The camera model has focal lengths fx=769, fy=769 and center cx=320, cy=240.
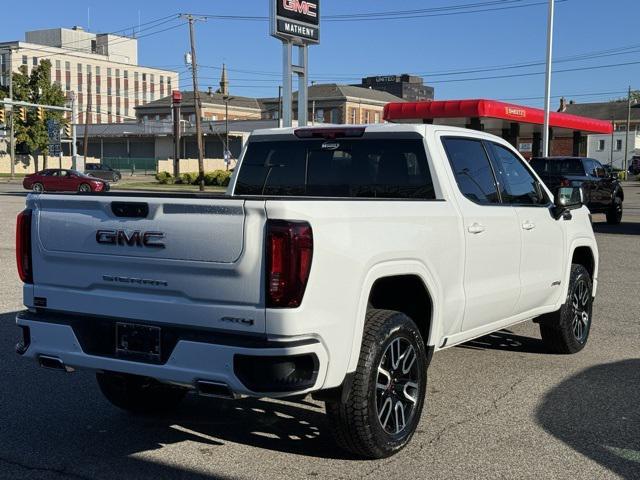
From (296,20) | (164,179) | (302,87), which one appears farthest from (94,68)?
(302,87)

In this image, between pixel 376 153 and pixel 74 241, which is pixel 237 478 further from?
pixel 376 153

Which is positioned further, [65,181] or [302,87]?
[65,181]

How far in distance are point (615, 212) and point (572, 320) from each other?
16.6 metres

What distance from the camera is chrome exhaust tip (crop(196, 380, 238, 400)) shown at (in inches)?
147

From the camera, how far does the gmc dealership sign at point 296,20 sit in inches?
1011

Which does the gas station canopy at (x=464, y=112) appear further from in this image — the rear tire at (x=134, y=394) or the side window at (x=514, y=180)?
the rear tire at (x=134, y=394)

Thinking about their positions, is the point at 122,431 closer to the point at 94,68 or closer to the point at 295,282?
the point at 295,282

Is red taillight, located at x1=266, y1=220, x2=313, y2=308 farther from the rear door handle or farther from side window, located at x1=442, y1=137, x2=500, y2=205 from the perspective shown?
side window, located at x1=442, y1=137, x2=500, y2=205

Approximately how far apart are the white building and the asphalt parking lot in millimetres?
97046

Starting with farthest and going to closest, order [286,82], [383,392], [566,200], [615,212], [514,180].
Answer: [286,82] < [615,212] < [566,200] < [514,180] < [383,392]

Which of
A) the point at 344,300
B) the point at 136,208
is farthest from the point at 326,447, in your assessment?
the point at 136,208

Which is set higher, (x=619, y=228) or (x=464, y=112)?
(x=464, y=112)

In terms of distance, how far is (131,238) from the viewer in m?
3.99

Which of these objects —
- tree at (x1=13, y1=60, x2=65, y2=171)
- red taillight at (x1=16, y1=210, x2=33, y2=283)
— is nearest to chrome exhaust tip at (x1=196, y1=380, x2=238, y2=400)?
red taillight at (x1=16, y1=210, x2=33, y2=283)
